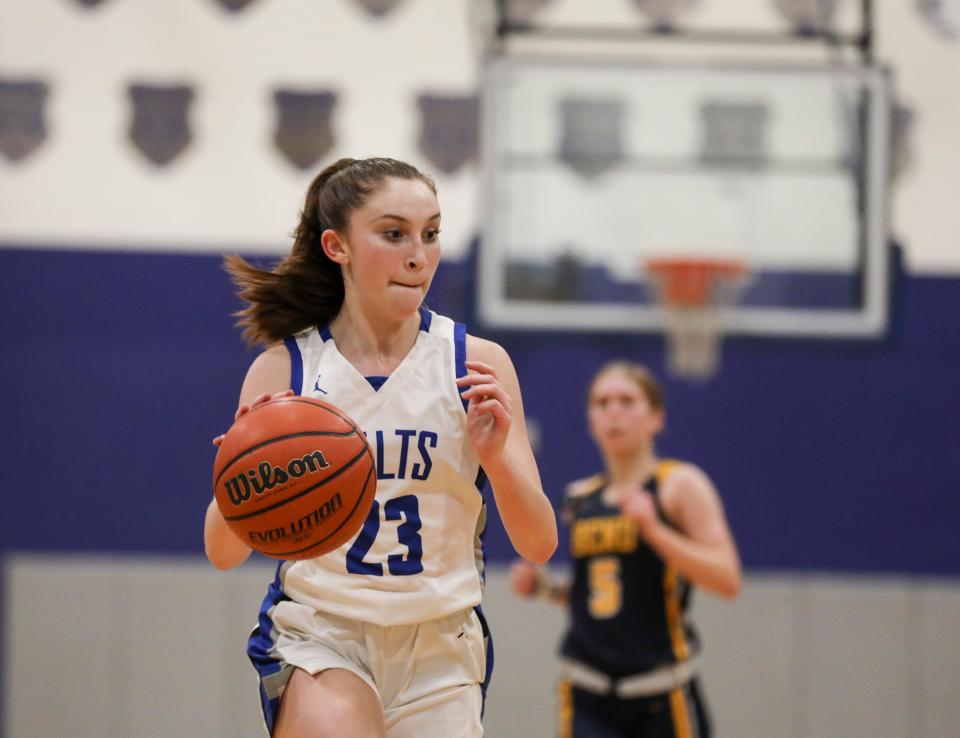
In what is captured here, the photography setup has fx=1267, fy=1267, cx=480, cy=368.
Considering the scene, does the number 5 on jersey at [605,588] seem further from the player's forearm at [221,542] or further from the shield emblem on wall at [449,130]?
the shield emblem on wall at [449,130]

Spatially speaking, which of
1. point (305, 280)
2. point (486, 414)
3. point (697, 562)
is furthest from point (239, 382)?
point (486, 414)

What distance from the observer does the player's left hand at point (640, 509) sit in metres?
4.61

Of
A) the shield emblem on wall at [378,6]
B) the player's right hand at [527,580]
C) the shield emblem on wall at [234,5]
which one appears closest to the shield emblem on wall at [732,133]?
the shield emblem on wall at [378,6]

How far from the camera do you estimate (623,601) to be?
474 cm

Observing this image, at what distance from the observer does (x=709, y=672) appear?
665 cm

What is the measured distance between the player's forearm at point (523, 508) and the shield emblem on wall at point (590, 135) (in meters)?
4.32

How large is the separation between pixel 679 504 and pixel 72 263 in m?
3.83

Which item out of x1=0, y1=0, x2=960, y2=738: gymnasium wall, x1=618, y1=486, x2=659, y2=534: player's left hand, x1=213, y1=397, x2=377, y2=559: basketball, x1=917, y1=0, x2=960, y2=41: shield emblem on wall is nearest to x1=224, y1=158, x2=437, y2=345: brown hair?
x1=213, y1=397, x2=377, y2=559: basketball

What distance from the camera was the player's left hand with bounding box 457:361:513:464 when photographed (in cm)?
251

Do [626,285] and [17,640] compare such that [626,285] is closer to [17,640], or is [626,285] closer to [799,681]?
[799,681]

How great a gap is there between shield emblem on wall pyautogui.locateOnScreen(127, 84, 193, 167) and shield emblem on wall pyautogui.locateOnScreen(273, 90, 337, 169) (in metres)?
0.51

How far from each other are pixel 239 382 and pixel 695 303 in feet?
8.34

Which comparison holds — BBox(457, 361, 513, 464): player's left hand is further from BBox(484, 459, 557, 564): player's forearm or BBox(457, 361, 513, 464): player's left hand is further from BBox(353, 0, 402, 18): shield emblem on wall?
BBox(353, 0, 402, 18): shield emblem on wall

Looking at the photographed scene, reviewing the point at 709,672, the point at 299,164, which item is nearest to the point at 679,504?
the point at 709,672
